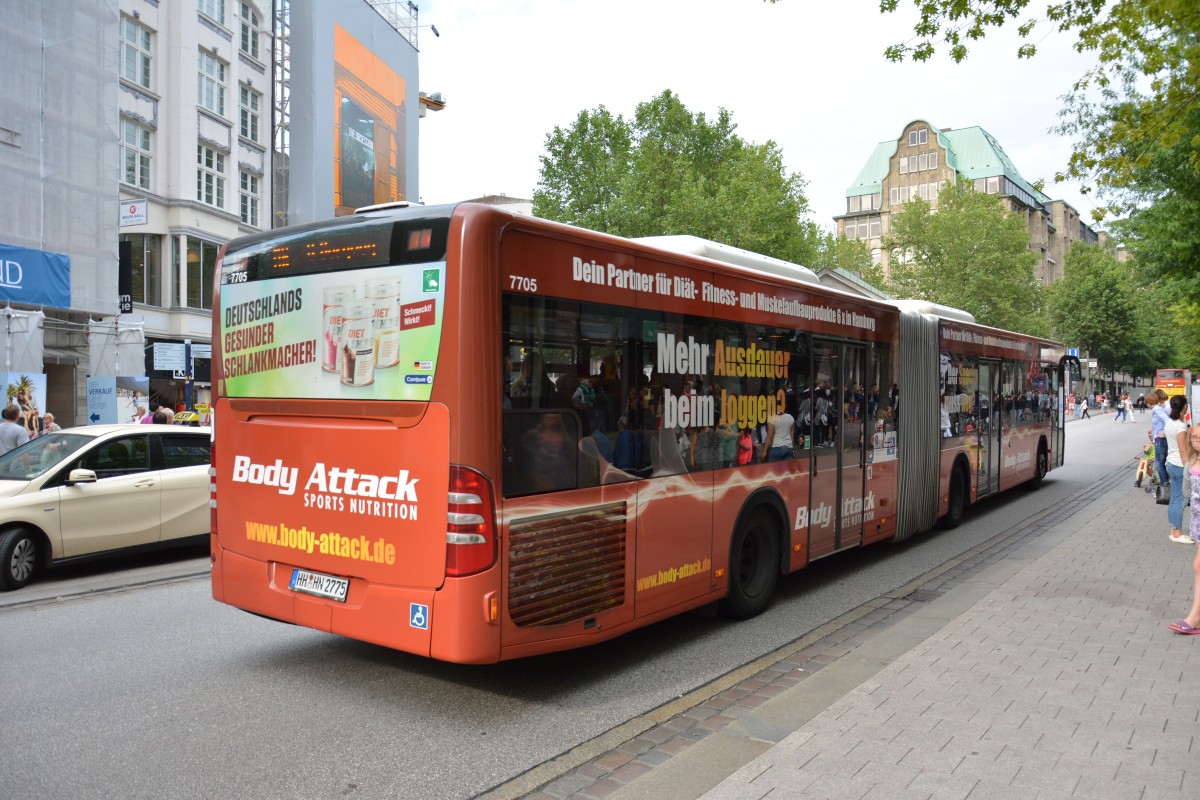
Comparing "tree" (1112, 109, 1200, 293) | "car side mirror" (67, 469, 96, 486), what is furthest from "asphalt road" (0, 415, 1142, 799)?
"tree" (1112, 109, 1200, 293)

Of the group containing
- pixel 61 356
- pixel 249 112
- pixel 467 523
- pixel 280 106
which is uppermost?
pixel 249 112

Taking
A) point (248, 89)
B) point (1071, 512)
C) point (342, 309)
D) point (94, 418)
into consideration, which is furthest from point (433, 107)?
point (342, 309)

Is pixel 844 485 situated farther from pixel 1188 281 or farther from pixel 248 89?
pixel 248 89

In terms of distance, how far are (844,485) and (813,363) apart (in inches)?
56.4

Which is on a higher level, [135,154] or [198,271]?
[135,154]

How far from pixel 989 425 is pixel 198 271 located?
84.4 ft

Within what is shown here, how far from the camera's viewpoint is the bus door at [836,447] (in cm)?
806

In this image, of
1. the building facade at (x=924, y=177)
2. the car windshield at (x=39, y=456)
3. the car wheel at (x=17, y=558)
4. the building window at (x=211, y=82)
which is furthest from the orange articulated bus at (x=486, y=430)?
the building facade at (x=924, y=177)

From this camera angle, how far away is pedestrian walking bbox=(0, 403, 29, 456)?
434 inches

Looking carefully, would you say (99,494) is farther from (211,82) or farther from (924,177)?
(924,177)

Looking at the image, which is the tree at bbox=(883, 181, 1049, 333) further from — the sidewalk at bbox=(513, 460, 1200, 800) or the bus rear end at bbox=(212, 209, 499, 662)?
the bus rear end at bbox=(212, 209, 499, 662)

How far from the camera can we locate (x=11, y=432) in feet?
36.4

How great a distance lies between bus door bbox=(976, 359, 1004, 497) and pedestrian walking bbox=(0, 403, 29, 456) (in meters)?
12.9

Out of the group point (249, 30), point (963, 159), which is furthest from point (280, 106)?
point (963, 159)
